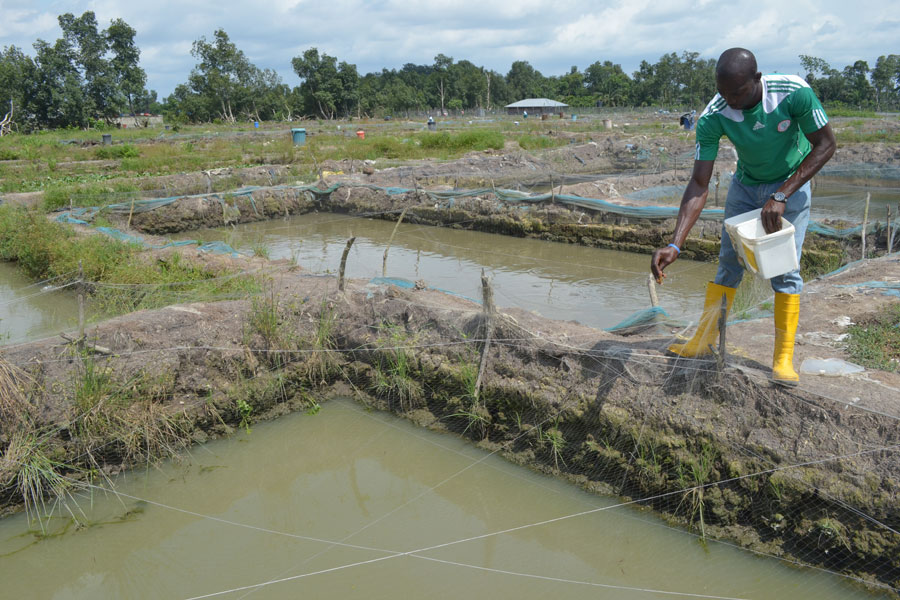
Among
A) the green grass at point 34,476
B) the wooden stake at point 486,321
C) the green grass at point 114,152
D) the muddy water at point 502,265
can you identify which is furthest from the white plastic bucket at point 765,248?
the green grass at point 114,152

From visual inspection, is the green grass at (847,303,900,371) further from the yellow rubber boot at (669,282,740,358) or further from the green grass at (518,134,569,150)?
the green grass at (518,134,569,150)

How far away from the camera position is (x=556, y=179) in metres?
15.7

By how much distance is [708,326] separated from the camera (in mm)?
3430

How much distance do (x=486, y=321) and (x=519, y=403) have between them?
2.12 ft

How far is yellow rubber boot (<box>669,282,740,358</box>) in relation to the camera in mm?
3359

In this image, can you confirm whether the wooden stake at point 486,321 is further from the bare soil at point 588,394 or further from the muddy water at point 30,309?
the muddy water at point 30,309

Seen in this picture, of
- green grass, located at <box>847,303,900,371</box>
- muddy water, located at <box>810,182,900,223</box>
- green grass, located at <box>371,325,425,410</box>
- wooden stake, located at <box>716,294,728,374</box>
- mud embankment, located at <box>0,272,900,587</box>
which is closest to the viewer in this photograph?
mud embankment, located at <box>0,272,900,587</box>

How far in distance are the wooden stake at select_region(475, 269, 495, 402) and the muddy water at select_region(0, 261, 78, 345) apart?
4.01 metres

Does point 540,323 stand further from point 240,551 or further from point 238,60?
point 238,60

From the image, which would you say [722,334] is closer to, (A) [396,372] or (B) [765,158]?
(B) [765,158]

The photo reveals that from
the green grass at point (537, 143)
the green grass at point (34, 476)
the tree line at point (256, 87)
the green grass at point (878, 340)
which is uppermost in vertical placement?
the tree line at point (256, 87)

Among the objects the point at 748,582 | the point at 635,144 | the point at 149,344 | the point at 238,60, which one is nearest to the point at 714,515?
the point at 748,582

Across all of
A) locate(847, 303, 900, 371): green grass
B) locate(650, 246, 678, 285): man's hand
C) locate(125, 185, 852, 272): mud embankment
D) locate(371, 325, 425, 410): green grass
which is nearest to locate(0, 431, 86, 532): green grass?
locate(371, 325, 425, 410): green grass

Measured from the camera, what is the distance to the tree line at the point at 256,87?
35.4 m
